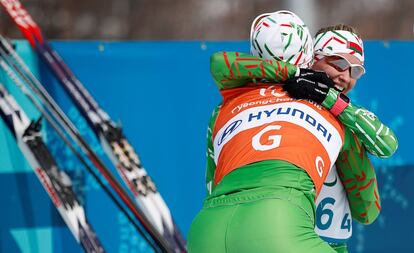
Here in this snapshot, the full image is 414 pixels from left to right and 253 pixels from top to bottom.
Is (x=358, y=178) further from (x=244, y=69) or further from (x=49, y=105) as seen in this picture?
(x=49, y=105)

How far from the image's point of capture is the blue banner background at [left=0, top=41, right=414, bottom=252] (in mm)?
5078

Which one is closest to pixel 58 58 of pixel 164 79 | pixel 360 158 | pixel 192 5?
pixel 164 79

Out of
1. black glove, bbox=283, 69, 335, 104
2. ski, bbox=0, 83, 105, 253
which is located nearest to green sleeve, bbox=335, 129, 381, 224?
black glove, bbox=283, 69, 335, 104

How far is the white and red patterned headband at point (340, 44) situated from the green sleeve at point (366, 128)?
50 cm

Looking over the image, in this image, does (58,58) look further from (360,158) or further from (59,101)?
(360,158)

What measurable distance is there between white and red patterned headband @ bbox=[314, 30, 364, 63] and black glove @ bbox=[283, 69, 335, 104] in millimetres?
495

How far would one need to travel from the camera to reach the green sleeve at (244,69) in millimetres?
3496

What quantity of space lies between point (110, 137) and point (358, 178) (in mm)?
1724

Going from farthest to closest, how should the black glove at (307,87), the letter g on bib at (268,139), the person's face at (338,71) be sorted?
1. the person's face at (338,71)
2. the black glove at (307,87)
3. the letter g on bib at (268,139)

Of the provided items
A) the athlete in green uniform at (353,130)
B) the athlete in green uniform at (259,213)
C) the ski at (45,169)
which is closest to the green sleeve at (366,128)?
the athlete in green uniform at (353,130)

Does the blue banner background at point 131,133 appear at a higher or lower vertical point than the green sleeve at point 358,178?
higher

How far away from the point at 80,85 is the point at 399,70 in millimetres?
1977

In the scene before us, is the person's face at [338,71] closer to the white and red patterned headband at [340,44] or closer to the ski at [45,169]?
the white and red patterned headband at [340,44]

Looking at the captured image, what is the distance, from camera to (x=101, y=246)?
4996 mm
